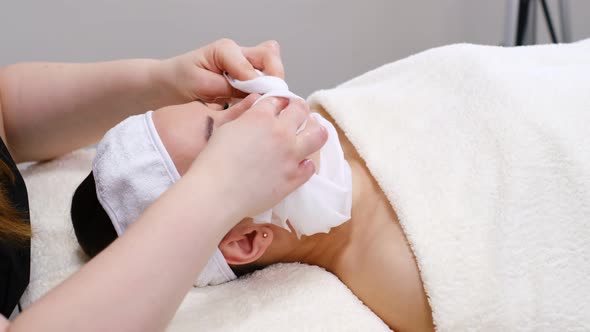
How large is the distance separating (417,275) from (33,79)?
81 cm

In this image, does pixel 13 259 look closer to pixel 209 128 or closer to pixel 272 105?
pixel 209 128

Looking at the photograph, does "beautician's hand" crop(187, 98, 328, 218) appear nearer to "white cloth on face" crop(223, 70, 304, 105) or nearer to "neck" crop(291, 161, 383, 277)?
"white cloth on face" crop(223, 70, 304, 105)

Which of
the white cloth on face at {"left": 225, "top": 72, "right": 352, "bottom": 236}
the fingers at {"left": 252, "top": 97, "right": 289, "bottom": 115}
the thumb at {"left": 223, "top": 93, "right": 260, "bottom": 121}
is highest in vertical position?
the fingers at {"left": 252, "top": 97, "right": 289, "bottom": 115}

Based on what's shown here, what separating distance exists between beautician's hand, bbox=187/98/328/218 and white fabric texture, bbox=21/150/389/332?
0.17 metres

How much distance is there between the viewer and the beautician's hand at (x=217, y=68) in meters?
0.94

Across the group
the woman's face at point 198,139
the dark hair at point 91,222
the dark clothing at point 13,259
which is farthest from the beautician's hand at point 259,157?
the dark clothing at point 13,259

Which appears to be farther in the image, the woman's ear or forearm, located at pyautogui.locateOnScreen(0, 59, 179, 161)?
forearm, located at pyautogui.locateOnScreen(0, 59, 179, 161)

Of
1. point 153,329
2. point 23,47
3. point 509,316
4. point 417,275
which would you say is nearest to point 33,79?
point 23,47

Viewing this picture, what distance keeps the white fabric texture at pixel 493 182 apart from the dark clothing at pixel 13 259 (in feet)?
1.75

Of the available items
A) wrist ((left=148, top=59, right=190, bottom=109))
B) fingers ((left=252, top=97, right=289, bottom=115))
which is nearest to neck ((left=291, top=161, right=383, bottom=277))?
fingers ((left=252, top=97, right=289, bottom=115))

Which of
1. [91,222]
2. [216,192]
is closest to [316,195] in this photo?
[216,192]

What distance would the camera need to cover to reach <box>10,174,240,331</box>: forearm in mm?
619

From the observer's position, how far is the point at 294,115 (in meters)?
0.78

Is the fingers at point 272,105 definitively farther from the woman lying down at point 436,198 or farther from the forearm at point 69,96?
the forearm at point 69,96
